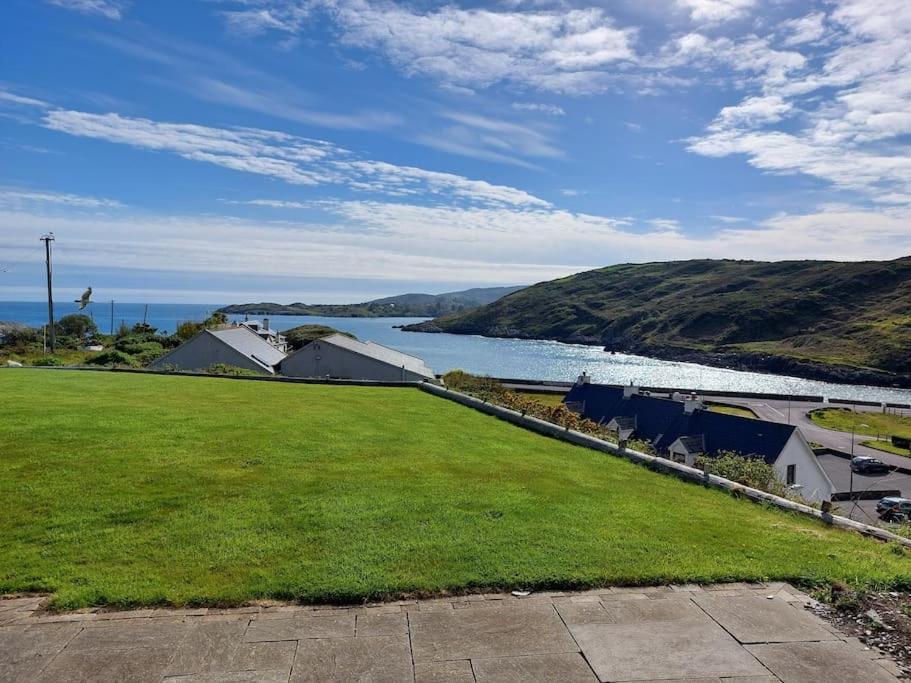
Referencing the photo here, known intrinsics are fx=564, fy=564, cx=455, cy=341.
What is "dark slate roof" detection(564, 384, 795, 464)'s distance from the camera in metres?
28.2

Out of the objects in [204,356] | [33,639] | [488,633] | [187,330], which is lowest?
[488,633]

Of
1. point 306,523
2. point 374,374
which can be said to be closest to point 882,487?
point 374,374

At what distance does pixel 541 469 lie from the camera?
10.0 meters

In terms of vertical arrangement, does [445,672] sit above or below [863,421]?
above

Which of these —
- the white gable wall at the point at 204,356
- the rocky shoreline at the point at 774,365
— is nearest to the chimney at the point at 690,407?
the white gable wall at the point at 204,356

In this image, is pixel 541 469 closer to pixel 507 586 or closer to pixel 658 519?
pixel 658 519

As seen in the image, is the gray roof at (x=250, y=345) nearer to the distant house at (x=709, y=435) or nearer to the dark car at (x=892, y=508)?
the distant house at (x=709, y=435)

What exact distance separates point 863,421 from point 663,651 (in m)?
64.7

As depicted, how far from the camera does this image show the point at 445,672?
4266 mm

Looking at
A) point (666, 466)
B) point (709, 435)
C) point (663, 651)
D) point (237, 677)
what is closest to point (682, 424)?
point (709, 435)

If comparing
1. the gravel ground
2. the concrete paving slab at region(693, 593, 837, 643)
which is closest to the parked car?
the gravel ground

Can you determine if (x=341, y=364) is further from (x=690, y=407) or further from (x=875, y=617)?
(x=875, y=617)

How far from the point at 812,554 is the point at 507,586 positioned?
Answer: 12.7 ft

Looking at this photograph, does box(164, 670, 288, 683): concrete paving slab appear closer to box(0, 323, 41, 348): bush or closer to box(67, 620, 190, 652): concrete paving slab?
box(67, 620, 190, 652): concrete paving slab
